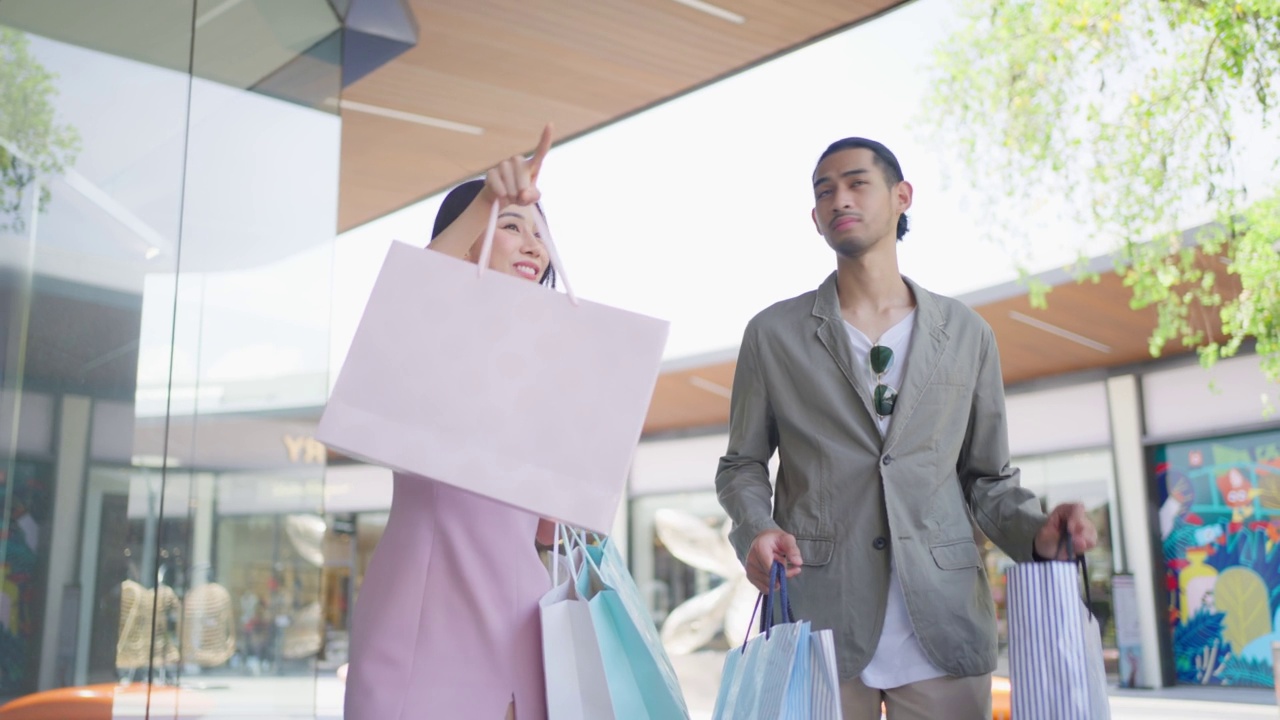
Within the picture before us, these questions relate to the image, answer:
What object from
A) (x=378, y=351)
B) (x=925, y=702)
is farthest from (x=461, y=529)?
(x=925, y=702)

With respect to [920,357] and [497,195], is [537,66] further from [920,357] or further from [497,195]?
[497,195]

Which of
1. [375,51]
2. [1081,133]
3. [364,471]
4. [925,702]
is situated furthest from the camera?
[364,471]

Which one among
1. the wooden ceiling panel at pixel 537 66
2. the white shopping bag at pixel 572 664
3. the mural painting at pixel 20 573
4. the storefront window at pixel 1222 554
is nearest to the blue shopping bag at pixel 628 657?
the white shopping bag at pixel 572 664

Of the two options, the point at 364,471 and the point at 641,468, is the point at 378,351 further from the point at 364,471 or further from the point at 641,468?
the point at 364,471

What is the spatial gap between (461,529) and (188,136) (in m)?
A: 2.77

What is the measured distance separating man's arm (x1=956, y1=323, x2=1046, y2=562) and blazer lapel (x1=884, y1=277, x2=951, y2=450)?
11cm

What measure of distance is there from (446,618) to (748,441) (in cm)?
86

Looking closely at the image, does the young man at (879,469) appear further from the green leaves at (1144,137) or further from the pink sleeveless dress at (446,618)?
the green leaves at (1144,137)

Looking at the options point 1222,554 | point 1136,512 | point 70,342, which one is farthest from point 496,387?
point 1136,512

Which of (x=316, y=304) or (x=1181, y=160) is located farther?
(x=1181, y=160)

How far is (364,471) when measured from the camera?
20953mm

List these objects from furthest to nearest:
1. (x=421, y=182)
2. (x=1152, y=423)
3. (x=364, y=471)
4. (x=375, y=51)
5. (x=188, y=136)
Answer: (x=364, y=471)
(x=1152, y=423)
(x=421, y=182)
(x=375, y=51)
(x=188, y=136)

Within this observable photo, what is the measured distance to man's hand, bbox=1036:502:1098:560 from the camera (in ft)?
6.29

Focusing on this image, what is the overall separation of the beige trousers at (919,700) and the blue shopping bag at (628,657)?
433 millimetres
